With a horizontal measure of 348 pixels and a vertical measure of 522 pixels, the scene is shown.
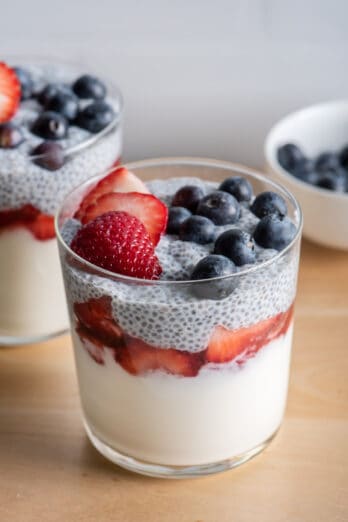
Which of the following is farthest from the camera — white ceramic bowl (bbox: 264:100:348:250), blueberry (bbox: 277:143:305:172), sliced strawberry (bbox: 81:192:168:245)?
blueberry (bbox: 277:143:305:172)

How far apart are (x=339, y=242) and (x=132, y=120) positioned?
0.47 metres

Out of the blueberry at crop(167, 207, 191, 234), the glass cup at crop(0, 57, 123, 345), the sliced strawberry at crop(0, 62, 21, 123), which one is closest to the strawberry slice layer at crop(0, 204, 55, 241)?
the glass cup at crop(0, 57, 123, 345)

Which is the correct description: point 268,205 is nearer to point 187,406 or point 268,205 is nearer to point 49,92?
point 187,406

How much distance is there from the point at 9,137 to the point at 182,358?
16.7 inches

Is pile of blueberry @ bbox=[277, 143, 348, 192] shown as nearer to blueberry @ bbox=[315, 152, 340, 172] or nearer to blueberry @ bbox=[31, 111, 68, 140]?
blueberry @ bbox=[315, 152, 340, 172]

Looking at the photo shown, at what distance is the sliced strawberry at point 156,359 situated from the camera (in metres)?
0.88

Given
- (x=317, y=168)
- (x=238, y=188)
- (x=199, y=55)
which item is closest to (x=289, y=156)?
(x=317, y=168)

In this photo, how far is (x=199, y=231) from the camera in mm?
926

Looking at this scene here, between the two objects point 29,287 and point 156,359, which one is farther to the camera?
point 29,287

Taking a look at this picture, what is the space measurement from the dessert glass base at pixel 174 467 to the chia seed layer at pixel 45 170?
33 centimetres

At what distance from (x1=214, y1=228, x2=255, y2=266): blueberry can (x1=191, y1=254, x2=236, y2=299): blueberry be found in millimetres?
15

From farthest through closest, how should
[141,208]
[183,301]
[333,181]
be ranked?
[333,181], [141,208], [183,301]

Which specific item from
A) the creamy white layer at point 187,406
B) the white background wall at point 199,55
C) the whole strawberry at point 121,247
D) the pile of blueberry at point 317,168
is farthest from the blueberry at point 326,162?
the whole strawberry at point 121,247

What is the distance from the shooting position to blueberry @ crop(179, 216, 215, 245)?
36.5 inches
